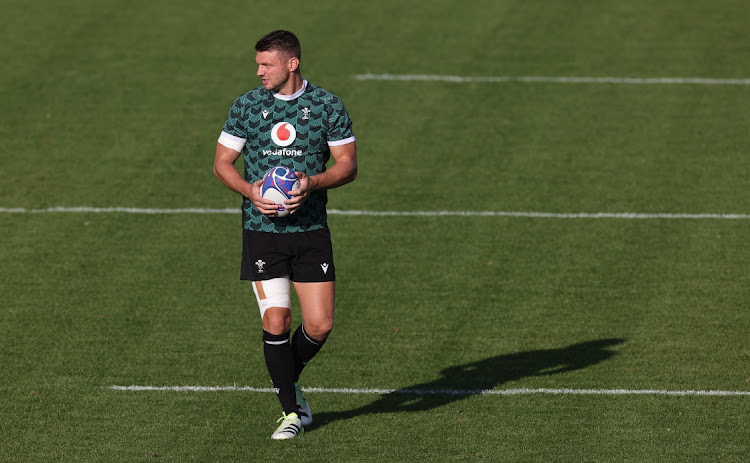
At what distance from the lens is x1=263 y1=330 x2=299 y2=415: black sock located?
8.27 meters

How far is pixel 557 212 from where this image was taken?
44.9 ft

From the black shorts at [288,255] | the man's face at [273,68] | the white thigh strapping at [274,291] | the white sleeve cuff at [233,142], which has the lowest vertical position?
the white thigh strapping at [274,291]

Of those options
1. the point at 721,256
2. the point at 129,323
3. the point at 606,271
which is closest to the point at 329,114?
the point at 129,323

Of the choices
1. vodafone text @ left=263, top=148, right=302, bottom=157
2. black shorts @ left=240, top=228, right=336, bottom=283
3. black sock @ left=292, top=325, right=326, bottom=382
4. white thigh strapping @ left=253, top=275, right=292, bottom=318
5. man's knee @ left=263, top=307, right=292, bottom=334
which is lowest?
black sock @ left=292, top=325, right=326, bottom=382

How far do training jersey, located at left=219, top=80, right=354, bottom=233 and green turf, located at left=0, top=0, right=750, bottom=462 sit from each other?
1549 mm

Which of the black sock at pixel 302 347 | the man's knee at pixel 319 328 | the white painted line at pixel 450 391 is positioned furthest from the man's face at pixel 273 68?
the white painted line at pixel 450 391

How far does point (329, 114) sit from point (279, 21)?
11.9 meters

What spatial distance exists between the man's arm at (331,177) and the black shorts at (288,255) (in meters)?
0.35

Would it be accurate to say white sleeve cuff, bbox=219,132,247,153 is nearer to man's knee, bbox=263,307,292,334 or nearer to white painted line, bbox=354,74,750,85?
man's knee, bbox=263,307,292,334

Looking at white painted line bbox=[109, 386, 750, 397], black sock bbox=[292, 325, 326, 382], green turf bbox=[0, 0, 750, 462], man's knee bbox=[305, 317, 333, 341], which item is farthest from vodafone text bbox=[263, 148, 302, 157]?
white painted line bbox=[109, 386, 750, 397]

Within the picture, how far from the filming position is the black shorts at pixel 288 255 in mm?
8172

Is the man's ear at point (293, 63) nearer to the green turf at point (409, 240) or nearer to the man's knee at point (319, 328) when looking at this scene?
the man's knee at point (319, 328)

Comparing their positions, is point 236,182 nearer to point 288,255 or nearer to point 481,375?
point 288,255

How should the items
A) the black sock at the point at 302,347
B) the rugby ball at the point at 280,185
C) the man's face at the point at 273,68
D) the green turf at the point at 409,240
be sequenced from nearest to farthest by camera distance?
the rugby ball at the point at 280,185
the man's face at the point at 273,68
the black sock at the point at 302,347
the green turf at the point at 409,240
